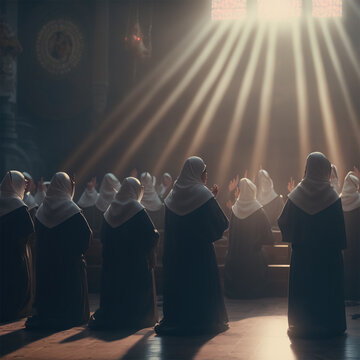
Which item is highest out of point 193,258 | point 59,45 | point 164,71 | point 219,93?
point 59,45

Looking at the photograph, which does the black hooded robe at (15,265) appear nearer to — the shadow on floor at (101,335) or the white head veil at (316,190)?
the shadow on floor at (101,335)

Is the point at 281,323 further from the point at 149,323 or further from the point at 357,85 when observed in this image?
the point at 357,85

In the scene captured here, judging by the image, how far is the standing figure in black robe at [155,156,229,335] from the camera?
320 inches

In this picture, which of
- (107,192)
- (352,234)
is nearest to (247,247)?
(352,234)

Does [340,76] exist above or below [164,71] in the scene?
below

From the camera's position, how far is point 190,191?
8188 millimetres

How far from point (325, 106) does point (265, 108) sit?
1.60 metres

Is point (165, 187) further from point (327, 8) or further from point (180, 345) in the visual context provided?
point (180, 345)

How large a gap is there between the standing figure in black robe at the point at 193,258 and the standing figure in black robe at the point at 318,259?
89 cm

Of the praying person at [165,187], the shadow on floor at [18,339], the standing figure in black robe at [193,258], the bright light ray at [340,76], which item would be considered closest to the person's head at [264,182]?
the praying person at [165,187]

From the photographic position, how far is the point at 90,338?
7914 millimetres

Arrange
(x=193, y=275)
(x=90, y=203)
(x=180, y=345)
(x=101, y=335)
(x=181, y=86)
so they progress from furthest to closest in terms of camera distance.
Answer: (x=181, y=86) → (x=90, y=203) → (x=193, y=275) → (x=101, y=335) → (x=180, y=345)

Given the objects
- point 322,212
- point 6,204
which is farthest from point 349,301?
point 6,204

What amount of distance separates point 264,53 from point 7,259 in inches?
482
